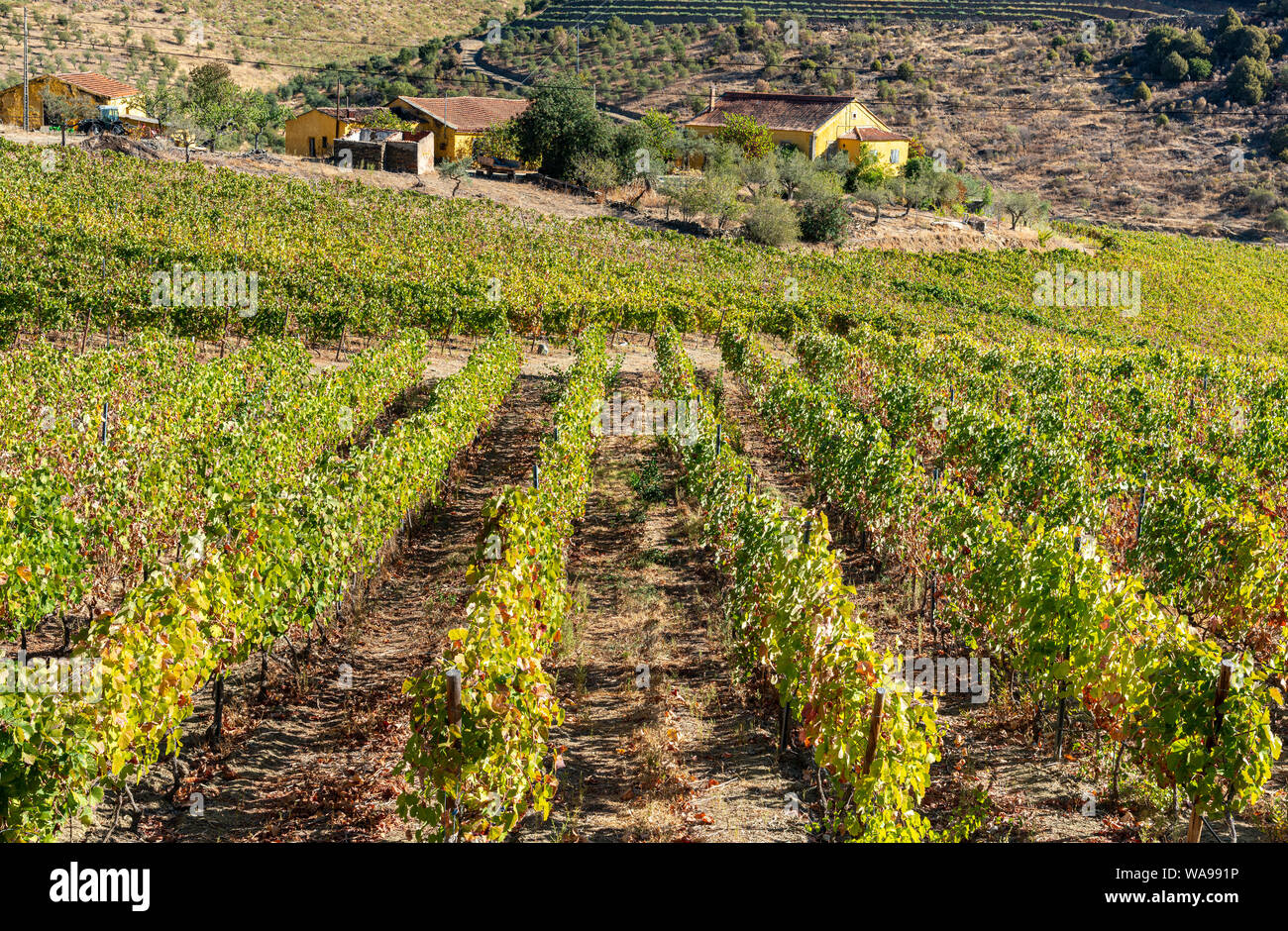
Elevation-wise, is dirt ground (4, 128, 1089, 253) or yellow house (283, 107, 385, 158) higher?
yellow house (283, 107, 385, 158)

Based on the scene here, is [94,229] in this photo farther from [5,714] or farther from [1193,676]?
[1193,676]

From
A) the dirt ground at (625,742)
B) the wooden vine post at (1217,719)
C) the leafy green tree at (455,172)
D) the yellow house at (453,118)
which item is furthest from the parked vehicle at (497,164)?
the wooden vine post at (1217,719)

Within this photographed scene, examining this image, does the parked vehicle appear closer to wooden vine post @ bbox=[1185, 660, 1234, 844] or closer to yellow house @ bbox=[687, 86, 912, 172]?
yellow house @ bbox=[687, 86, 912, 172]

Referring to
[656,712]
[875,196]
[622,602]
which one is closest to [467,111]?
[875,196]

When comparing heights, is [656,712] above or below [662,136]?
below

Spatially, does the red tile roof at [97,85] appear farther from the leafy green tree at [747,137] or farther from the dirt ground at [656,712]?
the dirt ground at [656,712]

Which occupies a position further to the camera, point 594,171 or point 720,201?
point 594,171

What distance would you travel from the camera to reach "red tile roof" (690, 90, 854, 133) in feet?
206

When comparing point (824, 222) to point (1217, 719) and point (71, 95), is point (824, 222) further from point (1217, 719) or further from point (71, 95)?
point (1217, 719)

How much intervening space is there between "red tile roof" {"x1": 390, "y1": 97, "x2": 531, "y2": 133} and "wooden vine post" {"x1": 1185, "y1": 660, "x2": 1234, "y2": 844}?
53.7m

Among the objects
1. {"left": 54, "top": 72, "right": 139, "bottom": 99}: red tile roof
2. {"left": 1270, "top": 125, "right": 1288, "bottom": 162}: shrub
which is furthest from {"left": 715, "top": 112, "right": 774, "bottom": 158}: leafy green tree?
{"left": 1270, "top": 125, "right": 1288, "bottom": 162}: shrub

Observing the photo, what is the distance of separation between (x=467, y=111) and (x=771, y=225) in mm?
23095

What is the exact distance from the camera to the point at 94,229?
95.1 ft

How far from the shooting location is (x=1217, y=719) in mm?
6148
